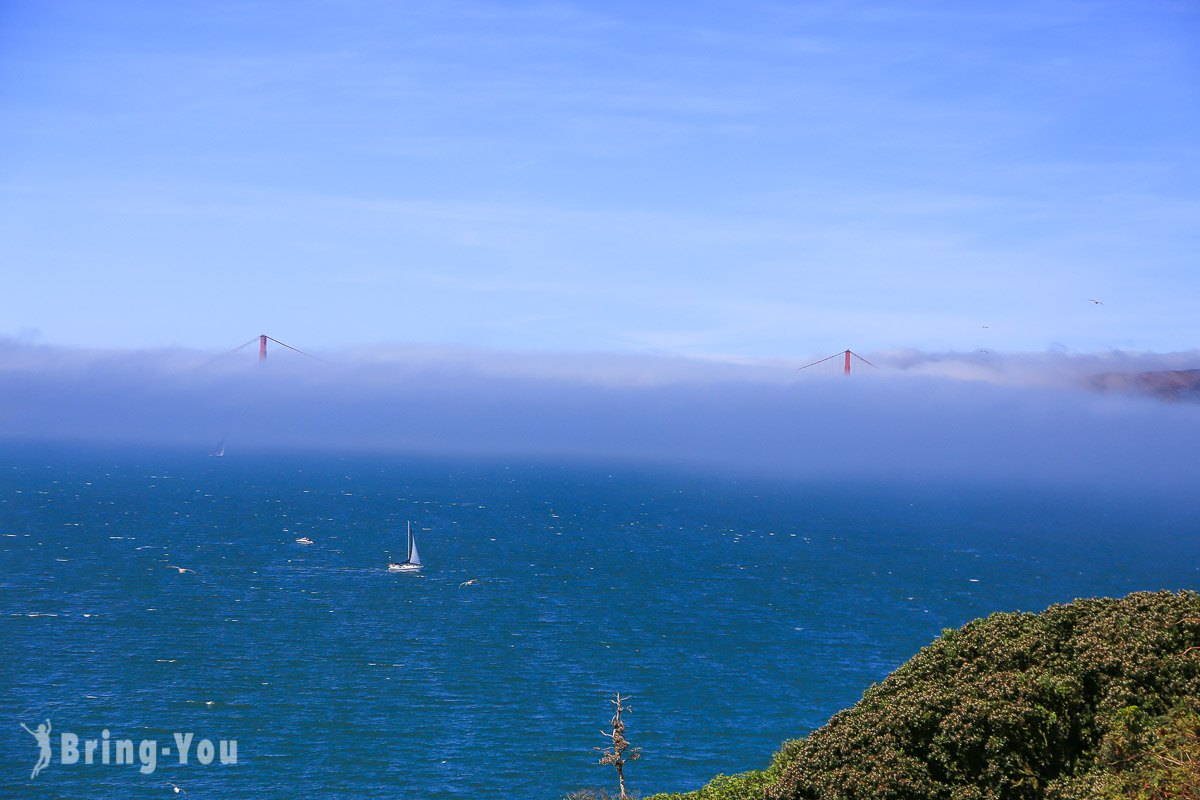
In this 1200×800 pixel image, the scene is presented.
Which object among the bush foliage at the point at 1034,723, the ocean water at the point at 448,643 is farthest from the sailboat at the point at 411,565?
the bush foliage at the point at 1034,723

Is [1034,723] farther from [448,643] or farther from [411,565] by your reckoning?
[411,565]

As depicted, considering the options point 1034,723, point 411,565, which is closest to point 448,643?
point 411,565

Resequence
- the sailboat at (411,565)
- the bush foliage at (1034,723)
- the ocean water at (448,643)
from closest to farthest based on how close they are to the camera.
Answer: the bush foliage at (1034,723), the ocean water at (448,643), the sailboat at (411,565)

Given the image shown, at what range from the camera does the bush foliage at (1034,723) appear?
85.5ft

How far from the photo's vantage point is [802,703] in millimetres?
73188

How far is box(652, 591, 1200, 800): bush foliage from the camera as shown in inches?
1025

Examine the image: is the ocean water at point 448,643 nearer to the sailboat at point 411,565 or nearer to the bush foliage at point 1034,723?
the sailboat at point 411,565

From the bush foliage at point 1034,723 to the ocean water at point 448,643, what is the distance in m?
31.7

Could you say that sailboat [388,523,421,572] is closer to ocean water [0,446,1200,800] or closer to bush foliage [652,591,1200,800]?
ocean water [0,446,1200,800]

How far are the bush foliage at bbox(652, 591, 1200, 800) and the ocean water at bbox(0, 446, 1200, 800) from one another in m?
31.7

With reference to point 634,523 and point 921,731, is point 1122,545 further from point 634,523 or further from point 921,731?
point 921,731

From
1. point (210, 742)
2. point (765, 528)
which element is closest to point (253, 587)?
point (210, 742)

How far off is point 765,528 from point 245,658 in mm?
137972

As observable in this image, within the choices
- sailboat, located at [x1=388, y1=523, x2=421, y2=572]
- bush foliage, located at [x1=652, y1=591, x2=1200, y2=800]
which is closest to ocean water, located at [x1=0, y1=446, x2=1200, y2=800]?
sailboat, located at [x1=388, y1=523, x2=421, y2=572]
